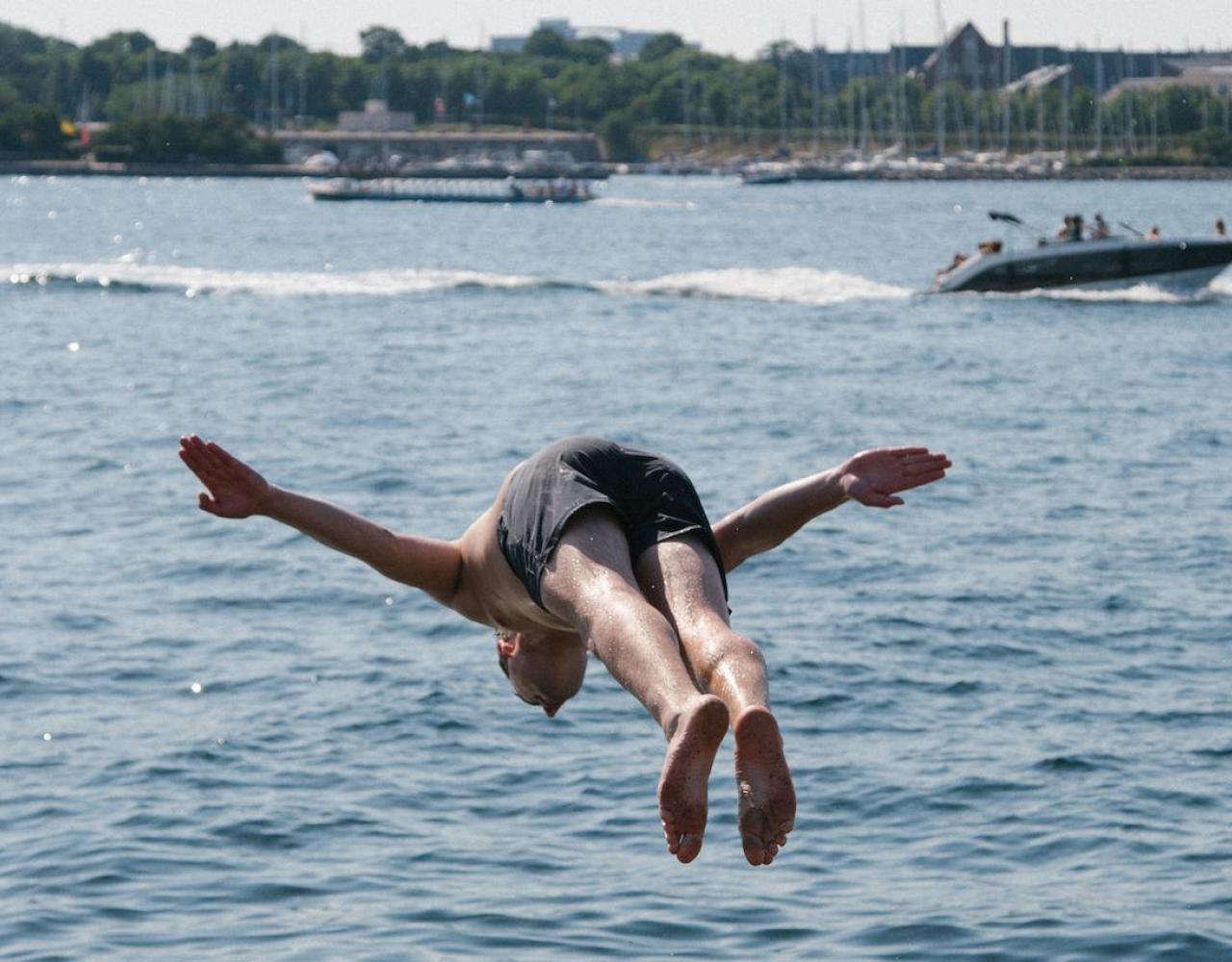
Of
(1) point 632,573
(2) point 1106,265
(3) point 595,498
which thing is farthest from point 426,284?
(1) point 632,573

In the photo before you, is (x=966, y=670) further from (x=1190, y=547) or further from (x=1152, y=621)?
(x=1190, y=547)

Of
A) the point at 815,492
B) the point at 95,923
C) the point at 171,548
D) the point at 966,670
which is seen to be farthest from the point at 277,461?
the point at 815,492

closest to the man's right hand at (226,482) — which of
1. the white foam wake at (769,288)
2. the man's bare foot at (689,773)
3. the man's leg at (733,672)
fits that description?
the man's leg at (733,672)

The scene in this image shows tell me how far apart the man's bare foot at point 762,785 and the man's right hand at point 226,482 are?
9.03 ft

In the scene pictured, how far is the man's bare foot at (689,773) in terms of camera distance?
725 cm

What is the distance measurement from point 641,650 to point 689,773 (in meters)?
0.70

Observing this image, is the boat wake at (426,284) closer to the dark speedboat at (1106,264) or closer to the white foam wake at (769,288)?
the white foam wake at (769,288)

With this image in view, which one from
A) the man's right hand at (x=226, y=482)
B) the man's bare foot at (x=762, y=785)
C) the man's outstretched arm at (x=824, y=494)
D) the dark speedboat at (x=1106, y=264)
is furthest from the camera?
the dark speedboat at (x=1106, y=264)

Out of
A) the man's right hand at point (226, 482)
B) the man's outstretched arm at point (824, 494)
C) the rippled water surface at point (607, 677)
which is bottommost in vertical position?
the rippled water surface at point (607, 677)

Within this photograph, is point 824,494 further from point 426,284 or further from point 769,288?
point 426,284

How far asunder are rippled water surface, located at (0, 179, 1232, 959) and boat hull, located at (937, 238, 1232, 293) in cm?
372

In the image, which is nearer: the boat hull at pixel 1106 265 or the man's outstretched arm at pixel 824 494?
the man's outstretched arm at pixel 824 494

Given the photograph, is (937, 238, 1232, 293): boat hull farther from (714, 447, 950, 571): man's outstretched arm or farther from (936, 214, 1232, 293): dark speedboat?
(714, 447, 950, 571): man's outstretched arm

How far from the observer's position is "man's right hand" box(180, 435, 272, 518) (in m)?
9.12
